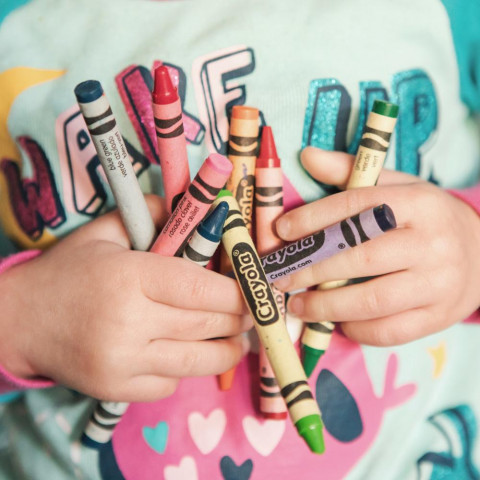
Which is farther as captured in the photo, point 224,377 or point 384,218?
point 224,377

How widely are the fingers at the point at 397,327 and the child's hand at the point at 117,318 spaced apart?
0.09m

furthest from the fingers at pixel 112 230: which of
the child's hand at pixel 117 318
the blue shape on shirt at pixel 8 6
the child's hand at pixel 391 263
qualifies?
the blue shape on shirt at pixel 8 6

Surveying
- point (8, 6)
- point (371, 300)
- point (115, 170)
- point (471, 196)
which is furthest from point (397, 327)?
point (8, 6)

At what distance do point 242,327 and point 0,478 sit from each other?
34cm

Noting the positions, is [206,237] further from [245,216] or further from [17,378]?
[17,378]

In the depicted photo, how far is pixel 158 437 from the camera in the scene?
47 centimetres

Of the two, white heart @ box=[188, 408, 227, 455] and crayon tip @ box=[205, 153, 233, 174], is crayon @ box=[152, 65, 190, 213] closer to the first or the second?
crayon tip @ box=[205, 153, 233, 174]

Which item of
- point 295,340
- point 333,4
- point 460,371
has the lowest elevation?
point 460,371

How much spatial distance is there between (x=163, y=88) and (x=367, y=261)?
0.18 metres

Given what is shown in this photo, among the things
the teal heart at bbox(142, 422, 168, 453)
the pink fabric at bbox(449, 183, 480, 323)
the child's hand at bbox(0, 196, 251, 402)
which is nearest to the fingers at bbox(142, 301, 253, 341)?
the child's hand at bbox(0, 196, 251, 402)

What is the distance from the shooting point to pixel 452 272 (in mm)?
427

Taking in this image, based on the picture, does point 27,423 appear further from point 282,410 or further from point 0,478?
point 282,410

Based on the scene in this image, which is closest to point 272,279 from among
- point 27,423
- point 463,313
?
point 463,313

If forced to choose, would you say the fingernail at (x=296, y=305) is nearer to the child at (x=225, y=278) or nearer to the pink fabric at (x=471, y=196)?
the child at (x=225, y=278)
